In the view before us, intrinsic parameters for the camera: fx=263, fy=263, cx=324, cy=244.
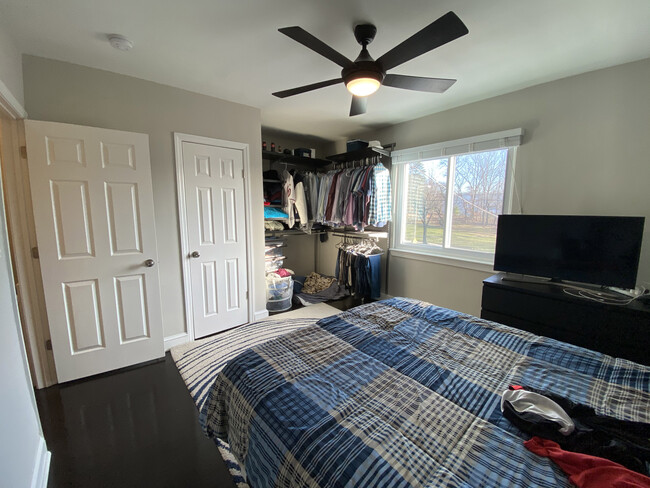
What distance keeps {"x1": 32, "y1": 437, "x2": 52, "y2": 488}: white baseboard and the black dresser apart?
298cm

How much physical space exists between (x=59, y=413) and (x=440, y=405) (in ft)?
7.86

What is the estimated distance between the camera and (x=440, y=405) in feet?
3.11

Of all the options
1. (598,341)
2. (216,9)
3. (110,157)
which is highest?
(216,9)

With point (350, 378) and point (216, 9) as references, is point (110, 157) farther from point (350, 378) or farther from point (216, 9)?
point (350, 378)

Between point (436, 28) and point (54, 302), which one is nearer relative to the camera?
point (436, 28)

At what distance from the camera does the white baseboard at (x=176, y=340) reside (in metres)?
2.51

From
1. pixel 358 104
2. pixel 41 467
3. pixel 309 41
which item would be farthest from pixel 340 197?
pixel 41 467

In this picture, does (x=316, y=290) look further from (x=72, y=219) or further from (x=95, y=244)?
(x=72, y=219)

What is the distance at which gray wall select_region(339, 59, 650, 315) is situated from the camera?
1925mm

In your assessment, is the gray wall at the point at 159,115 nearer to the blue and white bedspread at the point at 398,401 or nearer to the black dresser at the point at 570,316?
the blue and white bedspread at the point at 398,401

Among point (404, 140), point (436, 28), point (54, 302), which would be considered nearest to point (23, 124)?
point (54, 302)

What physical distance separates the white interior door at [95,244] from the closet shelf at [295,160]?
1.59m

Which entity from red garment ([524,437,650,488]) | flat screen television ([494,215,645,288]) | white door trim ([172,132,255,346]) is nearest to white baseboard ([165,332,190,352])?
white door trim ([172,132,255,346])

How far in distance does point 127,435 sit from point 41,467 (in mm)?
Result: 355
